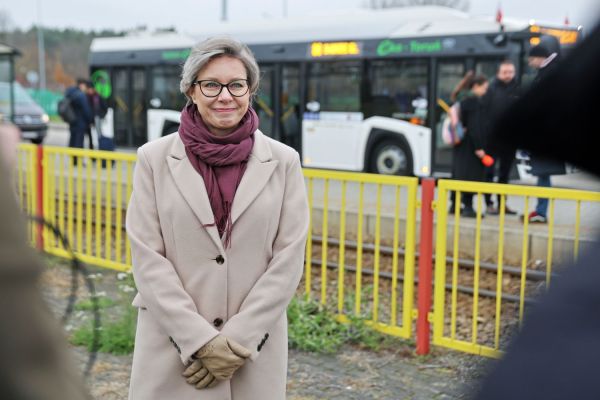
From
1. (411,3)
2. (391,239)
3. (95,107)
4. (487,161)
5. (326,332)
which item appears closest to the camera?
(326,332)

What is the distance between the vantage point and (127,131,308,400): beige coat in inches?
114

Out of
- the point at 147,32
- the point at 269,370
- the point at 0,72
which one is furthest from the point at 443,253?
the point at 0,72

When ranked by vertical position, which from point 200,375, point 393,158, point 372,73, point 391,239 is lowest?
point 391,239

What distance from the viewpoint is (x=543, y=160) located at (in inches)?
40.4

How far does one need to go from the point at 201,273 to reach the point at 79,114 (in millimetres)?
15373

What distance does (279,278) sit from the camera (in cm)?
297

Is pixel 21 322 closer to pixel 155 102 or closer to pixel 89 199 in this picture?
pixel 89 199

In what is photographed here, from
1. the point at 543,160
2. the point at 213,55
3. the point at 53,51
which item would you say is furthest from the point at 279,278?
the point at 53,51

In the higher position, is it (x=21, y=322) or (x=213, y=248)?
(x=21, y=322)

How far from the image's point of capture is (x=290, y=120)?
1781cm

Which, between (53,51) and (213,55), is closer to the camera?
(213,55)

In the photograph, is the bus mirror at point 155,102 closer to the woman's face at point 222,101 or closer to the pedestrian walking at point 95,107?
the pedestrian walking at point 95,107

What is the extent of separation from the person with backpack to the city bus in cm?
288

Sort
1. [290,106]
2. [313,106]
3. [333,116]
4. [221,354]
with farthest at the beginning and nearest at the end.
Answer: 1. [290,106]
2. [313,106]
3. [333,116]
4. [221,354]
